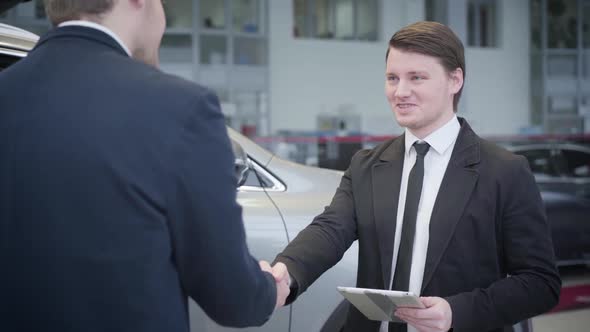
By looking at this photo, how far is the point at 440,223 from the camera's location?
1.68 metres

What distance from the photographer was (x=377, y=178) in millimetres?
1847

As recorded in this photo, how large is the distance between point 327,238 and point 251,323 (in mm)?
570

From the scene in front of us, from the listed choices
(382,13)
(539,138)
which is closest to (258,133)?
(382,13)

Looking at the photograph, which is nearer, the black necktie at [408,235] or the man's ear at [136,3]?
the man's ear at [136,3]

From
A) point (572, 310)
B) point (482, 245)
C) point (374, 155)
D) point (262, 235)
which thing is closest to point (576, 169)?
point (572, 310)

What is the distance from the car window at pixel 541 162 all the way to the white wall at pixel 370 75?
9.98 metres

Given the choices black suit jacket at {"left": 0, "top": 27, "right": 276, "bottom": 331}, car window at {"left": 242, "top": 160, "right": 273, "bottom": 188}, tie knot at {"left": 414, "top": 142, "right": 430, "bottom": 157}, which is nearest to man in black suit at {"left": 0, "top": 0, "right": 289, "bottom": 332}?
black suit jacket at {"left": 0, "top": 27, "right": 276, "bottom": 331}

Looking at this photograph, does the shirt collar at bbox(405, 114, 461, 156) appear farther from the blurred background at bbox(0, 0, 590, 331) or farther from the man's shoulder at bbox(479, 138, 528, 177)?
the blurred background at bbox(0, 0, 590, 331)

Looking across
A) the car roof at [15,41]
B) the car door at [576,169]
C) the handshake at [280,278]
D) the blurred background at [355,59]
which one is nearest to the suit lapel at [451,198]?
the handshake at [280,278]

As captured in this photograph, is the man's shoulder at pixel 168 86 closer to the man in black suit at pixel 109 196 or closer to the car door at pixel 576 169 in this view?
the man in black suit at pixel 109 196

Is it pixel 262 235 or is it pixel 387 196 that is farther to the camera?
pixel 262 235

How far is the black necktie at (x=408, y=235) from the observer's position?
1.72 m

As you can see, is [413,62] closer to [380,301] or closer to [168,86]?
[380,301]

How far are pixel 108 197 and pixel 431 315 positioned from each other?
838 millimetres
